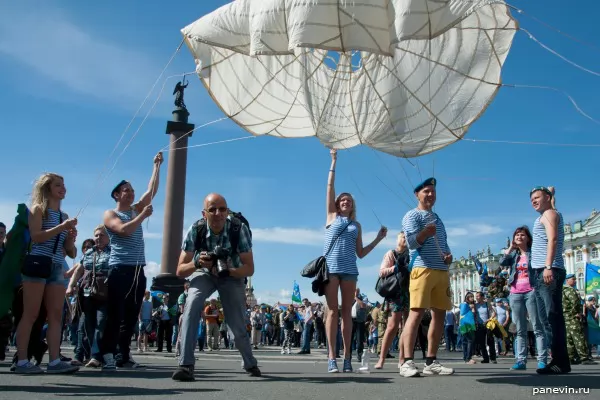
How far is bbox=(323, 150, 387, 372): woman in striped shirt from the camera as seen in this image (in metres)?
6.64

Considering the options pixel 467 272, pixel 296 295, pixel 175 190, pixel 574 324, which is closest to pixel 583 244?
pixel 467 272

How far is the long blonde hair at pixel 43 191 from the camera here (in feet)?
19.5

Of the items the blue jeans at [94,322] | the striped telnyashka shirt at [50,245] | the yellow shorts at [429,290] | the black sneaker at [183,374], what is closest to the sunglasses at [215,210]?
the black sneaker at [183,374]

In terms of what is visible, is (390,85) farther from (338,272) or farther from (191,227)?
(191,227)

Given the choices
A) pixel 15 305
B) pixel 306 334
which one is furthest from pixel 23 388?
pixel 306 334

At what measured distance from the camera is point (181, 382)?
5.21m

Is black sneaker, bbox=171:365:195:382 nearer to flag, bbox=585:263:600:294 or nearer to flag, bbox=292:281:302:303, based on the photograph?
flag, bbox=585:263:600:294

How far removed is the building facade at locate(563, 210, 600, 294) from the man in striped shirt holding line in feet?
266

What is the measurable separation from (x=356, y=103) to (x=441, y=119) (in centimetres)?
130

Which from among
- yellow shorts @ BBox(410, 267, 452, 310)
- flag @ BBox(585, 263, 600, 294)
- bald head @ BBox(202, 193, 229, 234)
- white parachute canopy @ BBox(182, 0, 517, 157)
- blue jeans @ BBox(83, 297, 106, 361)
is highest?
white parachute canopy @ BBox(182, 0, 517, 157)

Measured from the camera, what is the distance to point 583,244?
8425 centimetres

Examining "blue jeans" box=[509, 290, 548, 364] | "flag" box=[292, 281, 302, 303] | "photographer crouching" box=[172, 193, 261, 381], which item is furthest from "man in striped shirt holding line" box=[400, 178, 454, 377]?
"flag" box=[292, 281, 302, 303]

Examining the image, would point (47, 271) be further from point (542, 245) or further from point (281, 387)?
point (542, 245)

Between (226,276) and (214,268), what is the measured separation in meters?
0.13
